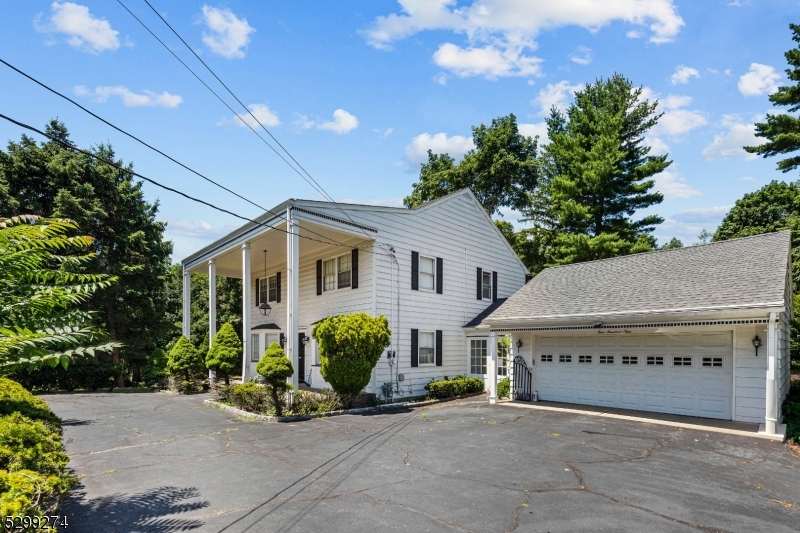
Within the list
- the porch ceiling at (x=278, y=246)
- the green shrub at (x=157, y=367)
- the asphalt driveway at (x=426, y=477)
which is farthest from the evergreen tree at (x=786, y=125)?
the green shrub at (x=157, y=367)

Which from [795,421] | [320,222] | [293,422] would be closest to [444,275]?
[320,222]

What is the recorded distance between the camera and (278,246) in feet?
60.4

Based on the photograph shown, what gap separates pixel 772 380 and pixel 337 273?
1317 cm

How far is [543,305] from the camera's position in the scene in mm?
14969

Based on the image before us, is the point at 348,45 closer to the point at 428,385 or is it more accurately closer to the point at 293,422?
the point at 293,422

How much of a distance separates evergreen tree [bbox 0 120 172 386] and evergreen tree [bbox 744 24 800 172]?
32452 mm

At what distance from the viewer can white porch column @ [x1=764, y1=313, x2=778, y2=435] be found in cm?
979

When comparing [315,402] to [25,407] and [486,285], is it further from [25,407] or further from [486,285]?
[486,285]

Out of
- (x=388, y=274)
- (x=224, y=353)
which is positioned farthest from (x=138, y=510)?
(x=224, y=353)

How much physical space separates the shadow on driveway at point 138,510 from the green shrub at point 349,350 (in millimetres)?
7053

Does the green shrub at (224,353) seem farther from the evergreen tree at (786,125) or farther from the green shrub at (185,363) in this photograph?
the evergreen tree at (786,125)

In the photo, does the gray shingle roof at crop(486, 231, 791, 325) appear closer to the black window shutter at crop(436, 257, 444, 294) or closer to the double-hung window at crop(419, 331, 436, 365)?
the black window shutter at crop(436, 257, 444, 294)

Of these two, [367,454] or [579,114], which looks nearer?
[367,454]

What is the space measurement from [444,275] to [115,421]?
11744 mm
